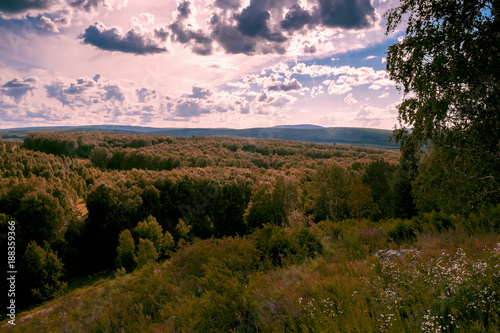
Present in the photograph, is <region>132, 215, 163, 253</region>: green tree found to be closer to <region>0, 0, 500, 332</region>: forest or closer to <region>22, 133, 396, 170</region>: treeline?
<region>0, 0, 500, 332</region>: forest

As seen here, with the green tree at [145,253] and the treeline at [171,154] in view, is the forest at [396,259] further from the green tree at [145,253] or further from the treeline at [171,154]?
the treeline at [171,154]

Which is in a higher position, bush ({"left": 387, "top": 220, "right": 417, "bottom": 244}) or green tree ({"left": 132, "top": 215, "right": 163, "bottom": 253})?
bush ({"left": 387, "top": 220, "right": 417, "bottom": 244})

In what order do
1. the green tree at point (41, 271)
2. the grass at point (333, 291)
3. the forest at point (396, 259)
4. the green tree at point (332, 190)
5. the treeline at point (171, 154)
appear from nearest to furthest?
the grass at point (333, 291)
the forest at point (396, 259)
the green tree at point (41, 271)
the green tree at point (332, 190)
the treeline at point (171, 154)

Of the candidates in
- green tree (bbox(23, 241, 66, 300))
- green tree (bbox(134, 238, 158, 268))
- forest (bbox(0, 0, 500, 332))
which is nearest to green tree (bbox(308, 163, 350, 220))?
green tree (bbox(134, 238, 158, 268))

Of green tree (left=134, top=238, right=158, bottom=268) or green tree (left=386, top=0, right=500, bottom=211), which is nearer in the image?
green tree (left=386, top=0, right=500, bottom=211)

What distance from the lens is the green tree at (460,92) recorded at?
1045 centimetres

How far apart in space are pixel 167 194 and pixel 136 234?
9455 mm

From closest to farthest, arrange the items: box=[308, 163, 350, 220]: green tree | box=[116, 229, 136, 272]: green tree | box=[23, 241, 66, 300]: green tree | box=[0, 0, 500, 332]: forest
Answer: box=[0, 0, 500, 332]: forest
box=[23, 241, 66, 300]: green tree
box=[116, 229, 136, 272]: green tree
box=[308, 163, 350, 220]: green tree

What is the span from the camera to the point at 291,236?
1284cm

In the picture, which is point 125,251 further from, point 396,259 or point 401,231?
point 396,259

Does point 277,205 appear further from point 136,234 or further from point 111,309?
point 111,309

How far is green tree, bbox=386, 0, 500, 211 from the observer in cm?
1045

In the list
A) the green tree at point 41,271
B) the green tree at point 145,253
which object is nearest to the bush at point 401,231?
the green tree at point 145,253

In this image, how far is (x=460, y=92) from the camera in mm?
10883
